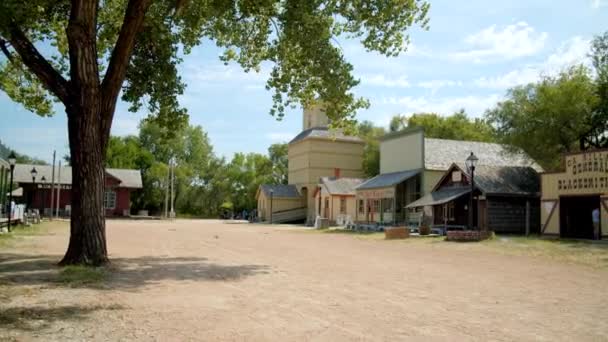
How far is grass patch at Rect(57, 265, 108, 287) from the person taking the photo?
34.0ft

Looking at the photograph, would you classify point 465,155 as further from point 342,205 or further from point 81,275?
point 81,275

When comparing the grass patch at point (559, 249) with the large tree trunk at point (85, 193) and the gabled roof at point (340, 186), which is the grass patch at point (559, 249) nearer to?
the large tree trunk at point (85, 193)

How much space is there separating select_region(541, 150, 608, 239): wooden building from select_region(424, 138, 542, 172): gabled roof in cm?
783

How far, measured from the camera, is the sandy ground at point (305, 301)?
22.3 ft

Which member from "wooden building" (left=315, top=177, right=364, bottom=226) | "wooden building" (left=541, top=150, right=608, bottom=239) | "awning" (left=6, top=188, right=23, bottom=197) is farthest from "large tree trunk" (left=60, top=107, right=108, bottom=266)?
"awning" (left=6, top=188, right=23, bottom=197)

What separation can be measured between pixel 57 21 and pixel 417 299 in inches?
533

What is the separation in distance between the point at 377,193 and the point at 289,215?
63.1 feet

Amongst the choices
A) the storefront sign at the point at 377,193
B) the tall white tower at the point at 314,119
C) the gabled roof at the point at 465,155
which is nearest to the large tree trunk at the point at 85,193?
the storefront sign at the point at 377,193

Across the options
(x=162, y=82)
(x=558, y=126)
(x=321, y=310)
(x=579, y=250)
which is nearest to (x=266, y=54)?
(x=162, y=82)

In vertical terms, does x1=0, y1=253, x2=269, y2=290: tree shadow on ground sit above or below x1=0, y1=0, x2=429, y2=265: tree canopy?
below

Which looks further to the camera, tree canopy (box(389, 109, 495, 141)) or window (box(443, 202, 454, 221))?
tree canopy (box(389, 109, 495, 141))

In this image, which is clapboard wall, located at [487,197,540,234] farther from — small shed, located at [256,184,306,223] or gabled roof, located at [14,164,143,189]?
gabled roof, located at [14,164,143,189]

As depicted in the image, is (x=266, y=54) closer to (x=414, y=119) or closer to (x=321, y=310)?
(x=321, y=310)

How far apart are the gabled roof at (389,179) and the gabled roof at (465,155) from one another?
4.84ft
